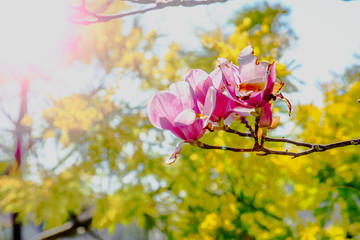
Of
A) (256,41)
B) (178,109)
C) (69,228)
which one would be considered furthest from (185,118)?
(69,228)

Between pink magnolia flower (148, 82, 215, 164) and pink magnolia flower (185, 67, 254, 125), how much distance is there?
3 centimetres

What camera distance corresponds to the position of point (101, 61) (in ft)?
14.4

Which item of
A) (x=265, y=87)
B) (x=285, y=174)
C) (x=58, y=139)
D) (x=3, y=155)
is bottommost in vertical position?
(x=3, y=155)

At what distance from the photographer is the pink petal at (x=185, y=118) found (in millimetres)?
861

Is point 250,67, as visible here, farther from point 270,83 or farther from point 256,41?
point 256,41

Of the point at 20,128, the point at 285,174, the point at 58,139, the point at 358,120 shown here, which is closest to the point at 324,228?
the point at 285,174

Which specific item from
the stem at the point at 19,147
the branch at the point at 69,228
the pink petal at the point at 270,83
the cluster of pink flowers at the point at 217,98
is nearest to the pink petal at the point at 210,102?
the cluster of pink flowers at the point at 217,98

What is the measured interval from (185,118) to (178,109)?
0.16ft

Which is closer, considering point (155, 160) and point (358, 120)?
point (358, 120)

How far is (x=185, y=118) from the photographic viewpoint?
34.4 inches

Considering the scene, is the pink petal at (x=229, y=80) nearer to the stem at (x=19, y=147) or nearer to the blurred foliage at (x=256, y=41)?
the blurred foliage at (x=256, y=41)

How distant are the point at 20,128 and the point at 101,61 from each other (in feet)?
5.40

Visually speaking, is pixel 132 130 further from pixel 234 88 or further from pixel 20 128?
pixel 20 128

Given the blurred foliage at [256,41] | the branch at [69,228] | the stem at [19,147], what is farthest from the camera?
the stem at [19,147]
